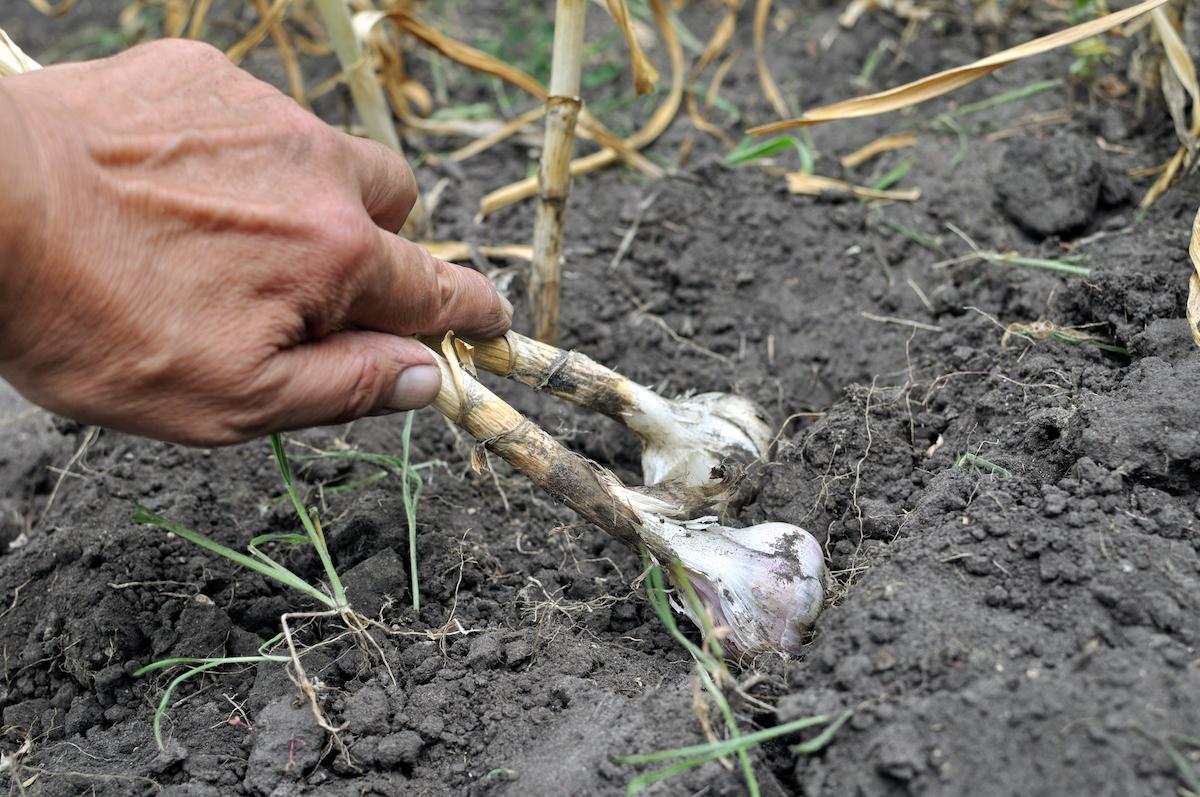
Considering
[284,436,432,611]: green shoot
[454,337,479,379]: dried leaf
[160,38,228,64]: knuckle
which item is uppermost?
[160,38,228,64]: knuckle

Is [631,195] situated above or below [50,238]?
below

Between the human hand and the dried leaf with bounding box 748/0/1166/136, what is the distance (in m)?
0.93

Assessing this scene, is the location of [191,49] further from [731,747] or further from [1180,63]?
[1180,63]

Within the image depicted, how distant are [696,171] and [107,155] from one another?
178cm

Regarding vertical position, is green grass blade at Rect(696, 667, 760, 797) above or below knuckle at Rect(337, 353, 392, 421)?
below

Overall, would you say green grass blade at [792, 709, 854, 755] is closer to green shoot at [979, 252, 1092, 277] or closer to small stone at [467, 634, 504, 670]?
small stone at [467, 634, 504, 670]

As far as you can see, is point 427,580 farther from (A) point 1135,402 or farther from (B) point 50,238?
(A) point 1135,402

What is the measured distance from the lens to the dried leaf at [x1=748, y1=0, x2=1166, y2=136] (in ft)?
6.18

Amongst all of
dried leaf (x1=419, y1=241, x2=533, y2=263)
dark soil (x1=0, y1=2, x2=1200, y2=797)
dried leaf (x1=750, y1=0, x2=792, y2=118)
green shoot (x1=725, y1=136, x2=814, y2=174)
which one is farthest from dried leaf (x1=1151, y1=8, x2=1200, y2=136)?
dried leaf (x1=419, y1=241, x2=533, y2=263)

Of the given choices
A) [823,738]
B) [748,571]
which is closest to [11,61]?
[748,571]

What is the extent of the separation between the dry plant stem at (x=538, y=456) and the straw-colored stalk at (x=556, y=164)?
0.62 meters

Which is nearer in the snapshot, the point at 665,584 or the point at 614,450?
the point at 665,584

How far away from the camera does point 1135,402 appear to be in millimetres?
1611

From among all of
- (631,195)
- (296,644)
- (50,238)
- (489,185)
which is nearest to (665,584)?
(296,644)
